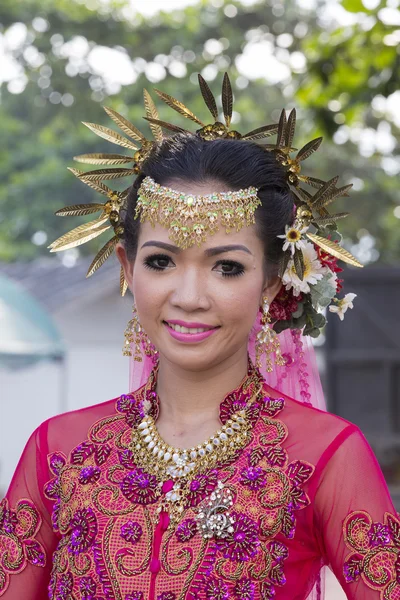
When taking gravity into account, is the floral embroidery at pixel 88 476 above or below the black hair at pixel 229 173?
below

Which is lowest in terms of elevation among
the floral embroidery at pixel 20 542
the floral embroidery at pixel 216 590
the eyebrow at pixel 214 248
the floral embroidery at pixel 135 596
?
the floral embroidery at pixel 135 596

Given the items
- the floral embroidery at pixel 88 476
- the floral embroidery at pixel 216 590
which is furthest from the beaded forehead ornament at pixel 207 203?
the floral embroidery at pixel 216 590

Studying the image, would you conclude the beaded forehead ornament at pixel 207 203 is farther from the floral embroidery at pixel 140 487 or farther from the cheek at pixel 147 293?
the floral embroidery at pixel 140 487

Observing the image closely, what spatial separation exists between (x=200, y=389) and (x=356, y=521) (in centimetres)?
48

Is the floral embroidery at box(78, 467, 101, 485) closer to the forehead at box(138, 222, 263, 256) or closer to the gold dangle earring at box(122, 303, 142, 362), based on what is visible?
the gold dangle earring at box(122, 303, 142, 362)

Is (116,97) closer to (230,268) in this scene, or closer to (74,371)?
(74,371)

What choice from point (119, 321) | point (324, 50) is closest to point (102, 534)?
point (324, 50)

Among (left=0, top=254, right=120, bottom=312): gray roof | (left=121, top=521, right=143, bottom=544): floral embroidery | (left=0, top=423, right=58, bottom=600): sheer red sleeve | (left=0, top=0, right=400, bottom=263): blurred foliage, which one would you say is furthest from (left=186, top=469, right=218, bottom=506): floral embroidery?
(left=0, top=0, right=400, bottom=263): blurred foliage

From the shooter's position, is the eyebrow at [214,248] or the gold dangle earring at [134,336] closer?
the eyebrow at [214,248]

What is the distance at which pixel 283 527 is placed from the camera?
1.99 metres

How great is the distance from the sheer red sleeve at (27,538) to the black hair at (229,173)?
60 cm

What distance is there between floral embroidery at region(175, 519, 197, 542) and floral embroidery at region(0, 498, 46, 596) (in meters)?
0.37

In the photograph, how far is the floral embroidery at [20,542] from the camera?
7.13ft

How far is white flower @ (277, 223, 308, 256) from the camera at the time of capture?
2225 millimetres
